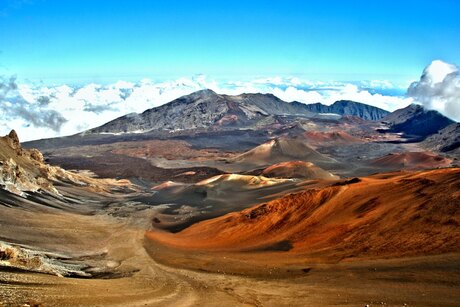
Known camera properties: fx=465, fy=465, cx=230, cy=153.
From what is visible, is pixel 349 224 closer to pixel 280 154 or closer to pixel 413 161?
pixel 413 161

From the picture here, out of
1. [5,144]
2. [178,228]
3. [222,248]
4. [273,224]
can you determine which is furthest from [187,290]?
[5,144]

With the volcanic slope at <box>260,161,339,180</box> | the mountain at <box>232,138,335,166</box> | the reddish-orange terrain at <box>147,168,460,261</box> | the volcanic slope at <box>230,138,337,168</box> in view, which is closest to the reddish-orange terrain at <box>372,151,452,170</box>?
the volcanic slope at <box>230,138,337,168</box>

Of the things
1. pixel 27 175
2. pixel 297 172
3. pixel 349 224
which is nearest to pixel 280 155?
pixel 297 172

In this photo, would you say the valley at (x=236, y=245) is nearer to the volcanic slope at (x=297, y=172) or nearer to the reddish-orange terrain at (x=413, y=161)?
the volcanic slope at (x=297, y=172)

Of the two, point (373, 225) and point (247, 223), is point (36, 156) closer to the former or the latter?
point (247, 223)

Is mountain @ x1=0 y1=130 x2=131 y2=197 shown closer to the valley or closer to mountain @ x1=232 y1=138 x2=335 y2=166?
the valley

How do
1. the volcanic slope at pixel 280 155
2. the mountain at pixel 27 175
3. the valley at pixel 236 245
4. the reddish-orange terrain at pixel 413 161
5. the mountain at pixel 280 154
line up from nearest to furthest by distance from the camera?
the valley at pixel 236 245 < the mountain at pixel 27 175 < the reddish-orange terrain at pixel 413 161 < the volcanic slope at pixel 280 155 < the mountain at pixel 280 154

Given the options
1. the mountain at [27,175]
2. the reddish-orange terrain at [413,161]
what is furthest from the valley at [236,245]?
the reddish-orange terrain at [413,161]

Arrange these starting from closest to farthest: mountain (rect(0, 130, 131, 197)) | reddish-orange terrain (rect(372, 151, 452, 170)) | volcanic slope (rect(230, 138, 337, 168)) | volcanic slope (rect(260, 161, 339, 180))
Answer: mountain (rect(0, 130, 131, 197))
volcanic slope (rect(260, 161, 339, 180))
reddish-orange terrain (rect(372, 151, 452, 170))
volcanic slope (rect(230, 138, 337, 168))

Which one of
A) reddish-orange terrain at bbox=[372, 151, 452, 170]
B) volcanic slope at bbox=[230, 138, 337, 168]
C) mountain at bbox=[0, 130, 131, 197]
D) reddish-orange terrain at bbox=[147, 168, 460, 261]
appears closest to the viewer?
reddish-orange terrain at bbox=[147, 168, 460, 261]
